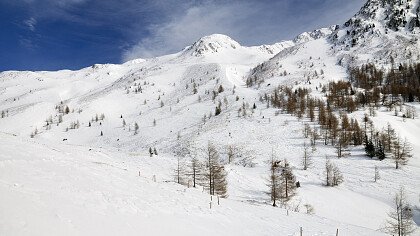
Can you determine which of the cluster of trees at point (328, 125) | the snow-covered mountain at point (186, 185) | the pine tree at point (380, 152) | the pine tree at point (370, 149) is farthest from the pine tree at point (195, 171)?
the pine tree at point (380, 152)

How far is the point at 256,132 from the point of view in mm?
104500

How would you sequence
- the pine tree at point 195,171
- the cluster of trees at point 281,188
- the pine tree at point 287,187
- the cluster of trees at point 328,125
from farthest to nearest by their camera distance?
the cluster of trees at point 328,125 → the pine tree at point 287,187 → the cluster of trees at point 281,188 → the pine tree at point 195,171

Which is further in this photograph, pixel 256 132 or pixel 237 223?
pixel 256 132

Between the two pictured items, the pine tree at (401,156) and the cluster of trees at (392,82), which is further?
the cluster of trees at (392,82)

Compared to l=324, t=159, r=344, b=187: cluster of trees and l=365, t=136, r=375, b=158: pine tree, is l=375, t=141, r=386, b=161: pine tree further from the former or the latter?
l=324, t=159, r=344, b=187: cluster of trees

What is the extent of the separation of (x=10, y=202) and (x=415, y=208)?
63.3m

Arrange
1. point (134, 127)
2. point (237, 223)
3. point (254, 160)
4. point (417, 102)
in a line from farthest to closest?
point (134, 127) < point (417, 102) < point (254, 160) < point (237, 223)

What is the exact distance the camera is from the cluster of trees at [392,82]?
494 ft

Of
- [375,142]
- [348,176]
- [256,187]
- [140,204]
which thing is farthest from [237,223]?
[375,142]

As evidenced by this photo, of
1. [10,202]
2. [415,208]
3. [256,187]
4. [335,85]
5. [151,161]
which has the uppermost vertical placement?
[335,85]

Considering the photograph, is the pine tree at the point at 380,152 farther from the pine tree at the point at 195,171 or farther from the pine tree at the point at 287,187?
the pine tree at the point at 195,171

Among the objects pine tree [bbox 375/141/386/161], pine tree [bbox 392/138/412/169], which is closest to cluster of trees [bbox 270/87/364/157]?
pine tree [bbox 375/141/386/161]

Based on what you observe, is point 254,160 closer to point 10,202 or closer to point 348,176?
point 348,176

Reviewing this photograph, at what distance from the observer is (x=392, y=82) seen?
178 m
